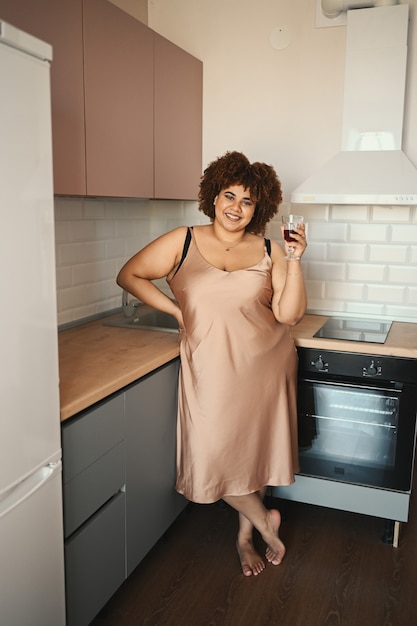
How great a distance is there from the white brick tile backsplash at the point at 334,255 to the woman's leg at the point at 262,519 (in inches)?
41.9

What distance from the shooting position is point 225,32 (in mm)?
3012

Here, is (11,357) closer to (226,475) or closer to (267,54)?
(226,475)

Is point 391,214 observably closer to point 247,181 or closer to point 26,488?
point 247,181

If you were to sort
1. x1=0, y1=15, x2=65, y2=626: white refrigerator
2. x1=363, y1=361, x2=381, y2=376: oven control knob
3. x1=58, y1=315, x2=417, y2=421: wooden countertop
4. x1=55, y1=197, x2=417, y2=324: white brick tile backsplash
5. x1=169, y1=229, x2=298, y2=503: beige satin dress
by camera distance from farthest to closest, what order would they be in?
x1=55, y1=197, x2=417, y2=324: white brick tile backsplash < x1=363, y1=361, x2=381, y2=376: oven control knob < x1=169, y1=229, x2=298, y2=503: beige satin dress < x1=58, y1=315, x2=417, y2=421: wooden countertop < x1=0, y1=15, x2=65, y2=626: white refrigerator

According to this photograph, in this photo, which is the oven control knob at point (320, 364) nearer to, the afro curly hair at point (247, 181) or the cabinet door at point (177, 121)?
the afro curly hair at point (247, 181)

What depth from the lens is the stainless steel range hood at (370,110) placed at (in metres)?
2.60

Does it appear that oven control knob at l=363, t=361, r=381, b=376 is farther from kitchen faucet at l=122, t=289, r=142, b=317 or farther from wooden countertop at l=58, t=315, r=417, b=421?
kitchen faucet at l=122, t=289, r=142, b=317

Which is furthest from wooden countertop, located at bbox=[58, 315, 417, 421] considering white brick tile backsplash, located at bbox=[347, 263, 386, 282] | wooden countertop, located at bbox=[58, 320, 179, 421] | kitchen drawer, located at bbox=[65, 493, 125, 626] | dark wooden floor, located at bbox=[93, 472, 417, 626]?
dark wooden floor, located at bbox=[93, 472, 417, 626]

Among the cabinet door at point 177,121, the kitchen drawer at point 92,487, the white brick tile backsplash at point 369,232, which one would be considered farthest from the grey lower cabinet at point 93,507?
the white brick tile backsplash at point 369,232

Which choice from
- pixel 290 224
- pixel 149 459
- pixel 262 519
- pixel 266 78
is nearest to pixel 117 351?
pixel 149 459

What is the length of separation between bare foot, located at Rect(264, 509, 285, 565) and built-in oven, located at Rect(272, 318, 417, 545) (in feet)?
0.78

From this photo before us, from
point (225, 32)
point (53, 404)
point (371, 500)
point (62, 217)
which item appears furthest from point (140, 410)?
point (225, 32)

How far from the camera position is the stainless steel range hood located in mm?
2600

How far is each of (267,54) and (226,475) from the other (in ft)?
6.61
